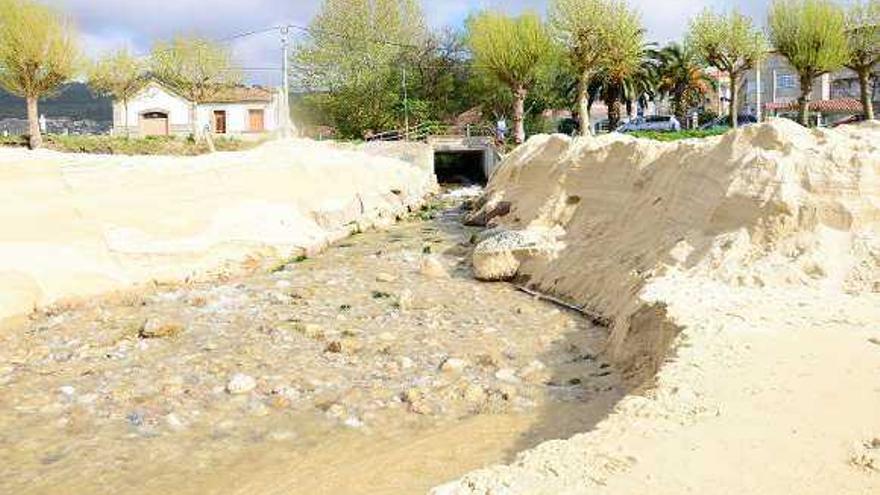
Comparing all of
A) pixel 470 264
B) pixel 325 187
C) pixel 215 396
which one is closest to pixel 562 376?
pixel 215 396

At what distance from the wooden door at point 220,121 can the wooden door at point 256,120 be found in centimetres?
162

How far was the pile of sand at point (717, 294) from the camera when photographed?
5.86 metres

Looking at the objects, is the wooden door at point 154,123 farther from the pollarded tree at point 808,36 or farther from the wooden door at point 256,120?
the pollarded tree at point 808,36

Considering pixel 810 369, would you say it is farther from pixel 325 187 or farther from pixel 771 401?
pixel 325 187

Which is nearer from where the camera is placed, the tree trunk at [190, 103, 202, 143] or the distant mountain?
the tree trunk at [190, 103, 202, 143]

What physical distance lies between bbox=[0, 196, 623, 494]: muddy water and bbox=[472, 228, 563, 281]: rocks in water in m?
0.47

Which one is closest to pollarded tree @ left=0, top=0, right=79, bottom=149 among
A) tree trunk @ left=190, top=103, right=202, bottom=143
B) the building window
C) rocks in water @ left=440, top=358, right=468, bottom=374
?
tree trunk @ left=190, top=103, right=202, bottom=143

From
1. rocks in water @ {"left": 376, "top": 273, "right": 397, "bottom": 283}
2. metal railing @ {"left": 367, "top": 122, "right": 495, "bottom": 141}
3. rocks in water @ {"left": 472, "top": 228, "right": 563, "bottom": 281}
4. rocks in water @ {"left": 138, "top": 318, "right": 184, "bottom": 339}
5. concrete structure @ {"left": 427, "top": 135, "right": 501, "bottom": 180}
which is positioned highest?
metal railing @ {"left": 367, "top": 122, "right": 495, "bottom": 141}

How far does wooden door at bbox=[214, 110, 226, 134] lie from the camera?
55031mm

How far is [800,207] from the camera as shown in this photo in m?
11.7

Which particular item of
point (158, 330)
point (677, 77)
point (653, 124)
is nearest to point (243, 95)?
point (653, 124)

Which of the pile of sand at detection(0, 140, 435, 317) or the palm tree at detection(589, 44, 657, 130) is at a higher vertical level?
the palm tree at detection(589, 44, 657, 130)

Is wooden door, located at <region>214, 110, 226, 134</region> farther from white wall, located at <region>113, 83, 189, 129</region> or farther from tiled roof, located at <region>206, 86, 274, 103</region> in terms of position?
white wall, located at <region>113, 83, 189, 129</region>

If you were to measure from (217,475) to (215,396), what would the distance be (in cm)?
203
